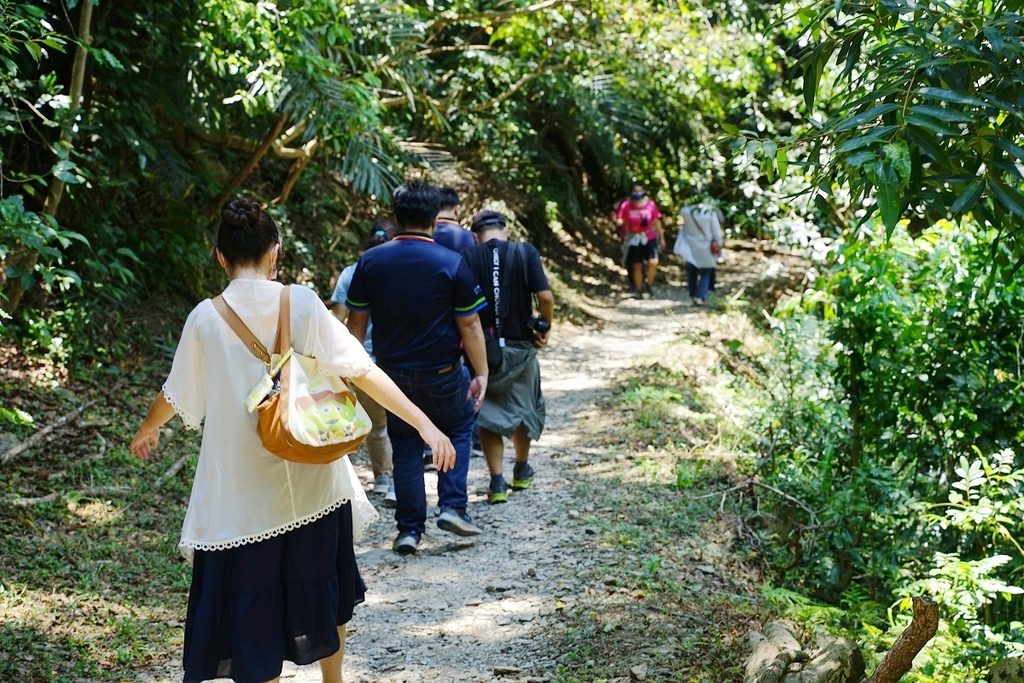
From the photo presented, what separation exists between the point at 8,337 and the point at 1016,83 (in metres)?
7.17

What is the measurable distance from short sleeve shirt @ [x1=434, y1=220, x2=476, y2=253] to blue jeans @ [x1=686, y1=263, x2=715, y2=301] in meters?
9.84

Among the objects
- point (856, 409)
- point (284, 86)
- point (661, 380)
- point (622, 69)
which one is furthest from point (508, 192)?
point (856, 409)

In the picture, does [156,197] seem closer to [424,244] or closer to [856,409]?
[424,244]

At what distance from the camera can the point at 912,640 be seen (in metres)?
3.80

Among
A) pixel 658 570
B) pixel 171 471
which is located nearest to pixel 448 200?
pixel 171 471

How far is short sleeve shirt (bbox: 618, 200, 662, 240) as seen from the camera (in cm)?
1698

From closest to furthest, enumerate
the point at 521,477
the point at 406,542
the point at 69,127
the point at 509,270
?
the point at 406,542, the point at 69,127, the point at 509,270, the point at 521,477

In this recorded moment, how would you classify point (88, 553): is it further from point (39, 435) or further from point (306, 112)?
point (306, 112)

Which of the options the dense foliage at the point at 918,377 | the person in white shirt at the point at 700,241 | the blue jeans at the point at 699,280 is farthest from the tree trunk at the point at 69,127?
the blue jeans at the point at 699,280

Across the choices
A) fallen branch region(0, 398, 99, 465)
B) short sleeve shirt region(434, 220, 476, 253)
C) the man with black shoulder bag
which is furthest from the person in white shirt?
fallen branch region(0, 398, 99, 465)

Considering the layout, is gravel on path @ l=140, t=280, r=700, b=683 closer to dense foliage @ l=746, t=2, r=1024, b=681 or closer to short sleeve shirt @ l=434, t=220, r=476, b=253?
dense foliage @ l=746, t=2, r=1024, b=681

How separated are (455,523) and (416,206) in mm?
1895

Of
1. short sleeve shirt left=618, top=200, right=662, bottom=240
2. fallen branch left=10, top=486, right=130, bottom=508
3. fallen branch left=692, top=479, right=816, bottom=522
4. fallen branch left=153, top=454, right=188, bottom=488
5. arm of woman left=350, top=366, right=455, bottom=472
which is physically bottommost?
fallen branch left=692, top=479, right=816, bottom=522

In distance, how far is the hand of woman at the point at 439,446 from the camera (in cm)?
370
